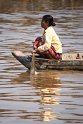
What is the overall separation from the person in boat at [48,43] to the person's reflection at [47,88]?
37 centimetres

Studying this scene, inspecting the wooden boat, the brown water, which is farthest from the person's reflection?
the wooden boat

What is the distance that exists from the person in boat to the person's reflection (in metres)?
0.37

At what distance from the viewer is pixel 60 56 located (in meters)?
11.3

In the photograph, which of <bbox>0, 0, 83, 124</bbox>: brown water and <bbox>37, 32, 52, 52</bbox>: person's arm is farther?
<bbox>37, 32, 52, 52</bbox>: person's arm

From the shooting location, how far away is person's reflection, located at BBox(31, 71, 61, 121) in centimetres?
736

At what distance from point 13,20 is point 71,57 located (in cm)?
1175

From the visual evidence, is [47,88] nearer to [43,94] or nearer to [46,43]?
[43,94]

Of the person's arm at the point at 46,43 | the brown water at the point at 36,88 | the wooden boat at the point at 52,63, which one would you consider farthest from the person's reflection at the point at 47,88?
the person's arm at the point at 46,43

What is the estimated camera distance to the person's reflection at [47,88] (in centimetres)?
736

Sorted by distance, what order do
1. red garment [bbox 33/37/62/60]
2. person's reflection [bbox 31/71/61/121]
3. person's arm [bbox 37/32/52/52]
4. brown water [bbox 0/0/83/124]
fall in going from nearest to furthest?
brown water [bbox 0/0/83/124] → person's reflection [bbox 31/71/61/121] → person's arm [bbox 37/32/52/52] → red garment [bbox 33/37/62/60]

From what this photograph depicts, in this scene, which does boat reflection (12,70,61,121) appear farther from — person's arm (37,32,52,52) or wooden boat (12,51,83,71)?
person's arm (37,32,52,52)

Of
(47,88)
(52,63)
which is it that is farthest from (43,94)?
(52,63)

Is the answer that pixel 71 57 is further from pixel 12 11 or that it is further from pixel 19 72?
pixel 12 11

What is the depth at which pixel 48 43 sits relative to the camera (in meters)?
11.1
